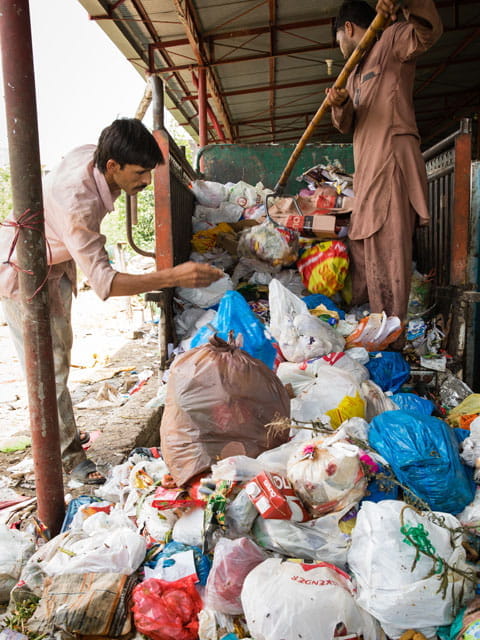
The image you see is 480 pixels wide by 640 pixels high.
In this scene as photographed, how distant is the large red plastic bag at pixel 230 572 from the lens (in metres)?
1.37

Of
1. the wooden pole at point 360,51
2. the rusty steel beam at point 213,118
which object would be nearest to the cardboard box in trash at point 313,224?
the wooden pole at point 360,51

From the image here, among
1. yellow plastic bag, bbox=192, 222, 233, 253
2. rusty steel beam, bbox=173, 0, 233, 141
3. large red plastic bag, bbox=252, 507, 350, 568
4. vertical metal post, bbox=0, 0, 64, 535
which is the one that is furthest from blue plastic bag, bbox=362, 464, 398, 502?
rusty steel beam, bbox=173, 0, 233, 141

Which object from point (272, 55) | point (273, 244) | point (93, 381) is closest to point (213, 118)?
point (272, 55)

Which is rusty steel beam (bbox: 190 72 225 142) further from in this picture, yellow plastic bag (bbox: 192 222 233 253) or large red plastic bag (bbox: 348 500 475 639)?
large red plastic bag (bbox: 348 500 475 639)

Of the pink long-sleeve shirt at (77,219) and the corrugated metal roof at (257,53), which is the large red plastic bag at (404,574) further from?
the corrugated metal roof at (257,53)

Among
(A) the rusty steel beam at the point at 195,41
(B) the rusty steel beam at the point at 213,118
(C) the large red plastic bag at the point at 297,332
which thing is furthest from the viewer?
(B) the rusty steel beam at the point at 213,118

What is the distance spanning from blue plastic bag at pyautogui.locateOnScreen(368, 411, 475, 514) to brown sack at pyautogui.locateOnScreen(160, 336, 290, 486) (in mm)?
422

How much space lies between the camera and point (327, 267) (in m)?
3.41

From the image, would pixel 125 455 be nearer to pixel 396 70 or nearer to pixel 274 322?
pixel 274 322

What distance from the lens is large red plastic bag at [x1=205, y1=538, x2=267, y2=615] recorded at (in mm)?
1368

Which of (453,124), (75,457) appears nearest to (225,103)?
(453,124)

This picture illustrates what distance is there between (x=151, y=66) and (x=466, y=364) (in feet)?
21.6

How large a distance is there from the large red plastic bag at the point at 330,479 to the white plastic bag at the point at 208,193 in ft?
10.0

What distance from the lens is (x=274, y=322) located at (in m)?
2.82
